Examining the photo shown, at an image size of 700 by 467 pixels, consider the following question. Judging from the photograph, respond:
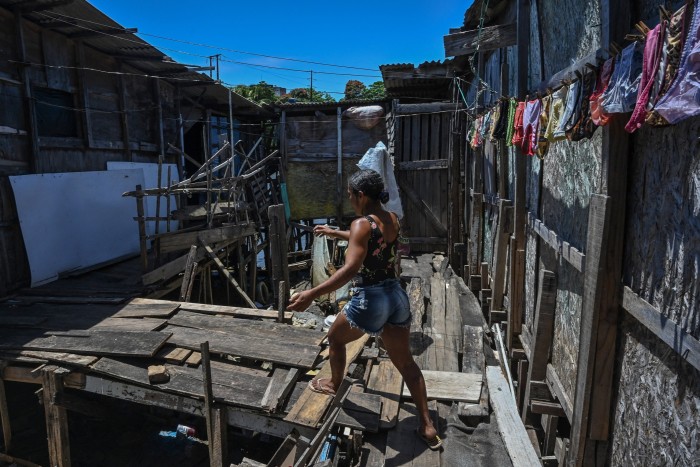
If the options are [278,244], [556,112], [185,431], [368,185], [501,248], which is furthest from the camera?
[185,431]

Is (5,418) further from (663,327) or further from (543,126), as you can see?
(663,327)

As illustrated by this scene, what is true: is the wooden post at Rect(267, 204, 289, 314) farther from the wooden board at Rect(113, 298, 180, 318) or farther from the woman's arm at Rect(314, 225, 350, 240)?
the woman's arm at Rect(314, 225, 350, 240)

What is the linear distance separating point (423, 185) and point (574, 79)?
8.60m

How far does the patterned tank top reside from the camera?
3.26m

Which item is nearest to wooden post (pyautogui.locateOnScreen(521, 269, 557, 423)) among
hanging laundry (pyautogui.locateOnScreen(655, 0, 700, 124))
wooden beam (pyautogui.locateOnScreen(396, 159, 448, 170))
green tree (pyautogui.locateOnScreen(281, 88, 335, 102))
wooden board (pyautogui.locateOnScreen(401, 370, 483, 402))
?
wooden board (pyautogui.locateOnScreen(401, 370, 483, 402))

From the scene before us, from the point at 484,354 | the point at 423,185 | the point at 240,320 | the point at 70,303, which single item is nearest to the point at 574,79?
the point at 484,354

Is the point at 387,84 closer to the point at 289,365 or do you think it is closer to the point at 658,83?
the point at 289,365

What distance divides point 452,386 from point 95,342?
165 inches

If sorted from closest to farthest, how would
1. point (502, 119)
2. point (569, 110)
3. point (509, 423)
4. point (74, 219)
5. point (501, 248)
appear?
1. point (569, 110)
2. point (509, 423)
3. point (502, 119)
4. point (501, 248)
5. point (74, 219)

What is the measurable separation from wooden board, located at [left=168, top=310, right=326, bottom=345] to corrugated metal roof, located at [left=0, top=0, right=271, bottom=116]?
5433 mm

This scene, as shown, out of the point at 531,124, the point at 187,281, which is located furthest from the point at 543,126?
the point at 187,281

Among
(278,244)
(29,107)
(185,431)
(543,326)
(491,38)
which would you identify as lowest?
(185,431)

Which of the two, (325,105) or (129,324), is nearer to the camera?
(129,324)

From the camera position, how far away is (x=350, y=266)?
3.10m
